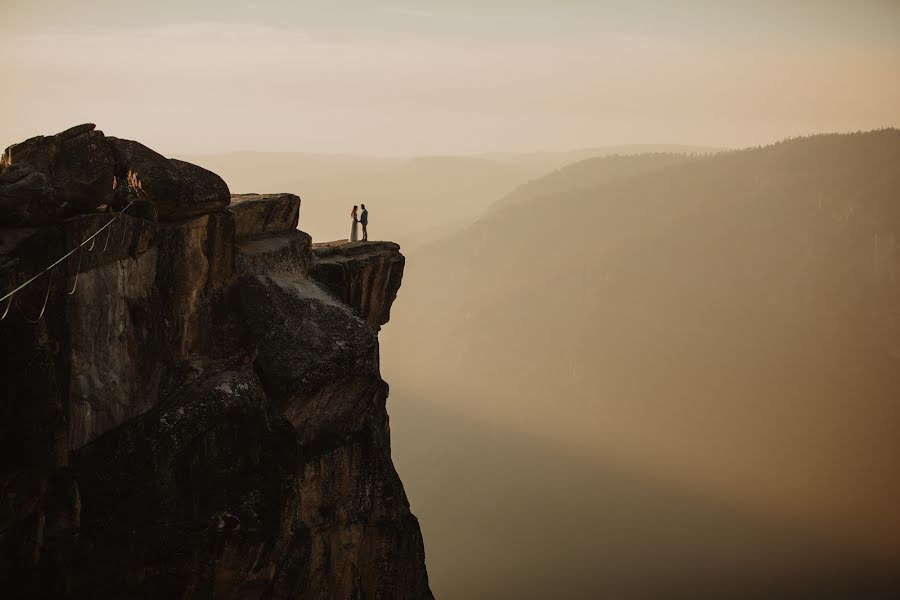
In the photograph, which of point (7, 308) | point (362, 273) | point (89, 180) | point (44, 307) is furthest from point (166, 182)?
point (362, 273)

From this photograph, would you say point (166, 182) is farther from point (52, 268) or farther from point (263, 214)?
point (263, 214)

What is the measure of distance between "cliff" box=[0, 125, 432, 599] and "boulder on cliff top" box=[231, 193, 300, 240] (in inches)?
5.6

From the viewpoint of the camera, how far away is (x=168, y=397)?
70.3 feet

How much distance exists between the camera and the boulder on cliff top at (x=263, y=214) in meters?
26.8

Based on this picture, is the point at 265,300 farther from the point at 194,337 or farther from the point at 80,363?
the point at 80,363

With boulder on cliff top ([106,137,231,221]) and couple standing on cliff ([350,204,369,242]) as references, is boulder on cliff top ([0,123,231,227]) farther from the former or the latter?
couple standing on cliff ([350,204,369,242])

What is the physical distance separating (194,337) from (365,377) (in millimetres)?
5965

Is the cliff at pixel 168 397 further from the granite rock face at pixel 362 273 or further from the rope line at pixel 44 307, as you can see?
the granite rock face at pixel 362 273

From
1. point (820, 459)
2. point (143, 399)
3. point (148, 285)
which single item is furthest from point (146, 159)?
point (820, 459)

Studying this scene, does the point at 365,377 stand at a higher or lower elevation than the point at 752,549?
higher

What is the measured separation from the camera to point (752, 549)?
16712 centimetres

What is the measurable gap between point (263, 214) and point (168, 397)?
28.2ft

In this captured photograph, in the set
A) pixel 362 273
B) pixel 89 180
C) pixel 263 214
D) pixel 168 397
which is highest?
pixel 263 214

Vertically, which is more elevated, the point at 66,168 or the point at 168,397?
the point at 66,168
